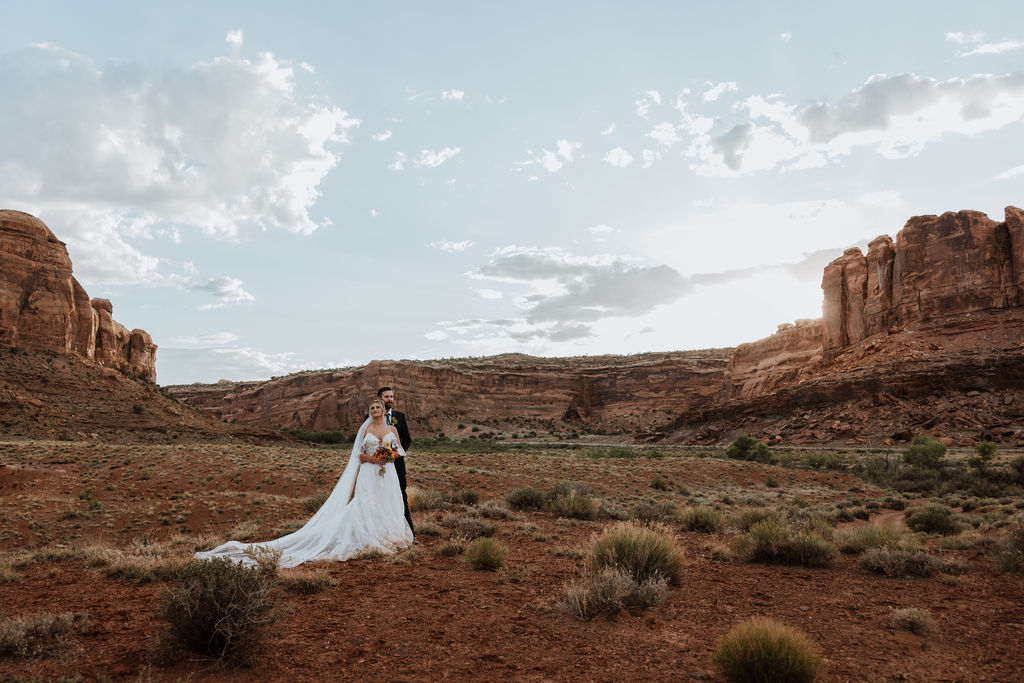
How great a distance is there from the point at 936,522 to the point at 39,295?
5472cm

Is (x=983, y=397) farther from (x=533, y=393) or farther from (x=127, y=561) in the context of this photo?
(x=533, y=393)

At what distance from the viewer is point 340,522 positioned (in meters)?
7.98

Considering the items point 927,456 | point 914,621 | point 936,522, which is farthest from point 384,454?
point 927,456

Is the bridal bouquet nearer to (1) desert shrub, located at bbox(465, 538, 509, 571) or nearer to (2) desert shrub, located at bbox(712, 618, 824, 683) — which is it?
(1) desert shrub, located at bbox(465, 538, 509, 571)

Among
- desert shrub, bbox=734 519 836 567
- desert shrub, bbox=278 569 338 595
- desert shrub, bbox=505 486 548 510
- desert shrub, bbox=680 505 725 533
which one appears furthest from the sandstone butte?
desert shrub, bbox=278 569 338 595

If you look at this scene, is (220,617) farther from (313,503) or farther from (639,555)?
(313,503)

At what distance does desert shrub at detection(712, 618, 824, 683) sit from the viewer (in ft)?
12.5

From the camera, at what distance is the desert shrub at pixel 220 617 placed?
4.31m

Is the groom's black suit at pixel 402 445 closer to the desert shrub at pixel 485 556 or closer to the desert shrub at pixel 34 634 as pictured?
the desert shrub at pixel 485 556

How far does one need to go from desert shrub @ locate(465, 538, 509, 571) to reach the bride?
4.31ft

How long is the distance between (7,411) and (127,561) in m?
35.0

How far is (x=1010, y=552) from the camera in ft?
25.0

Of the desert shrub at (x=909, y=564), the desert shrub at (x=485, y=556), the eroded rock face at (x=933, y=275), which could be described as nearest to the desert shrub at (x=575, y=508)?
the desert shrub at (x=485, y=556)

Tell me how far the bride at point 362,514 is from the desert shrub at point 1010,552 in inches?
322
